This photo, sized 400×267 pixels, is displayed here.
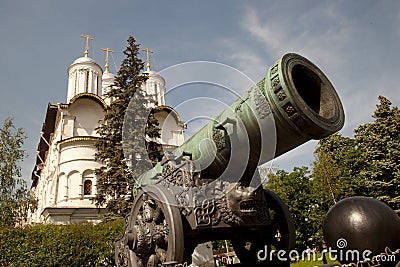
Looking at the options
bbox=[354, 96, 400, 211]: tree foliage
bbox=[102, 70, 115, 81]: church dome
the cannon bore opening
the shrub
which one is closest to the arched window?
the shrub

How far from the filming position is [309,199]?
69.5 feet

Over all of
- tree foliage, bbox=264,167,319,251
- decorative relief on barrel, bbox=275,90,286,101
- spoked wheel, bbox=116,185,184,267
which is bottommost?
spoked wheel, bbox=116,185,184,267

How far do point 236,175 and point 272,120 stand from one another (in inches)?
47.8

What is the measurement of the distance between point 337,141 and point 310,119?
27315 mm

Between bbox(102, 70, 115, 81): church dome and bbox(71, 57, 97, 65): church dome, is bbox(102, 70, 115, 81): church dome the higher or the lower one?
the higher one

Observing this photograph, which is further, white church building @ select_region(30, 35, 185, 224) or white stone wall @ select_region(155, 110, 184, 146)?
white church building @ select_region(30, 35, 185, 224)

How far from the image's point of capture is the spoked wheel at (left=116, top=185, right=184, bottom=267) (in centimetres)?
414

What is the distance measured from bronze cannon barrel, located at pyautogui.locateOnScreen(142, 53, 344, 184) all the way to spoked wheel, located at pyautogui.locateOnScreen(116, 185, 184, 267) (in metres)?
0.71

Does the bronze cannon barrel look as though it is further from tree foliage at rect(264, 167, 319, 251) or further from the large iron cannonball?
tree foliage at rect(264, 167, 319, 251)

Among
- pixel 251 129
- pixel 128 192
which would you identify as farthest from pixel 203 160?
pixel 128 192

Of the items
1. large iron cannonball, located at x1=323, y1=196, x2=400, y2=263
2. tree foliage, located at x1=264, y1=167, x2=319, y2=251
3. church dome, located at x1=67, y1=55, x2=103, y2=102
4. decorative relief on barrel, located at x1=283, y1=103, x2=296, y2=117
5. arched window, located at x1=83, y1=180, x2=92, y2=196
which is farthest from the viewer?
church dome, located at x1=67, y1=55, x2=103, y2=102

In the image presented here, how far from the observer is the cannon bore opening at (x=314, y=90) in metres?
3.68

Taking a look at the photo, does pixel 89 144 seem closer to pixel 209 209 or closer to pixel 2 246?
pixel 2 246

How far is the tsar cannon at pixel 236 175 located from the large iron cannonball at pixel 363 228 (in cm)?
76
